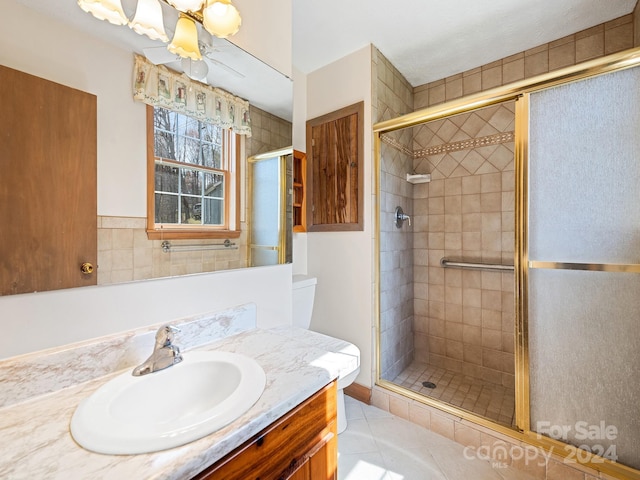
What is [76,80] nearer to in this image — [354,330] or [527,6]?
[354,330]

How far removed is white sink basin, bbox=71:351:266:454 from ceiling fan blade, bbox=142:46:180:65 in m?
0.94

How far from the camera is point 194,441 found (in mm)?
514

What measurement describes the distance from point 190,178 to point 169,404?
2.28 ft

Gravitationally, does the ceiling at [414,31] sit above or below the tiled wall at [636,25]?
above

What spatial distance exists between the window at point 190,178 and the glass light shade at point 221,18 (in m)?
0.34

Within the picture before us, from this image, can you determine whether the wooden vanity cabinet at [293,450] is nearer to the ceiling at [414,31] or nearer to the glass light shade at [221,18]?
the ceiling at [414,31]

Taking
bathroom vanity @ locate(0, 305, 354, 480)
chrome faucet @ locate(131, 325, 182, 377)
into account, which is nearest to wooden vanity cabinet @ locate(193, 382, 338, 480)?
bathroom vanity @ locate(0, 305, 354, 480)

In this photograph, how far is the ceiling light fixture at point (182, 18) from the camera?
800 millimetres

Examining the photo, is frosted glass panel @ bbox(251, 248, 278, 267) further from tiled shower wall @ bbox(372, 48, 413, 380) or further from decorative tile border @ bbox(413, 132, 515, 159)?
decorative tile border @ bbox(413, 132, 515, 159)

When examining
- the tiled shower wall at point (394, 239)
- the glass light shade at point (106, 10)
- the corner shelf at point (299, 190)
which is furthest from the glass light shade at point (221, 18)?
the tiled shower wall at point (394, 239)

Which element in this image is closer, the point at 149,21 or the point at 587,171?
the point at 149,21

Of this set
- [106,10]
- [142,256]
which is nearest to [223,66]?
[106,10]

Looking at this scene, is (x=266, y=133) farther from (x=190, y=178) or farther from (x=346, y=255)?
(x=346, y=255)

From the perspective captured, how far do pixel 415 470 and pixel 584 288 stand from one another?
1.15 meters
